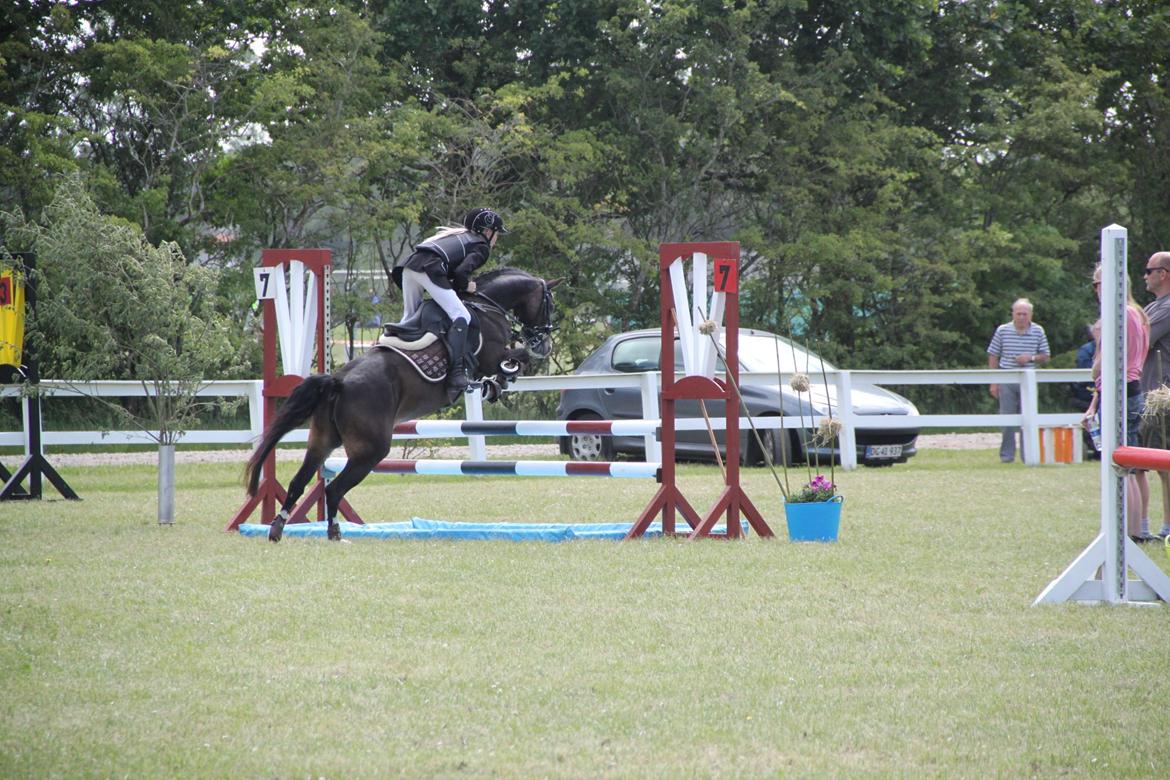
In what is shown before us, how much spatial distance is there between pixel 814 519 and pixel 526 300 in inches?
103

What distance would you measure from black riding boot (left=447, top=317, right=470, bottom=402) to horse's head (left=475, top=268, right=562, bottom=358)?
0.53 metres

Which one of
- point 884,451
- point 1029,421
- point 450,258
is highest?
point 450,258

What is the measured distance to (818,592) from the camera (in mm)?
7105

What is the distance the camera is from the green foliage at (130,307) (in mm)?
10531

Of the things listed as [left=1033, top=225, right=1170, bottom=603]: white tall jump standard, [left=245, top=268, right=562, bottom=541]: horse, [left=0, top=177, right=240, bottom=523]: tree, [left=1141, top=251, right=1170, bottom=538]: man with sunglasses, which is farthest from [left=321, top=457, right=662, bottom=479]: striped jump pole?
[left=1033, top=225, right=1170, bottom=603]: white tall jump standard

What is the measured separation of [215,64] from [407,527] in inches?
548

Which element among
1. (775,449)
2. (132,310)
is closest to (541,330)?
(132,310)

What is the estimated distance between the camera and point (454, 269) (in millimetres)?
9594

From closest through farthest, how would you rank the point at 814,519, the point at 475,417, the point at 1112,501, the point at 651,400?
the point at 1112,501, the point at 814,519, the point at 651,400, the point at 475,417

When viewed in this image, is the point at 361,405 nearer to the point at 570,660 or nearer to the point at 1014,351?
the point at 570,660

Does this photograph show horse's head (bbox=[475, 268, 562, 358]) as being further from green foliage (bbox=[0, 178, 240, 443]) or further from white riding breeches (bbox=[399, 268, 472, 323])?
green foliage (bbox=[0, 178, 240, 443])

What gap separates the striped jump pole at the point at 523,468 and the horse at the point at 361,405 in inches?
17.9

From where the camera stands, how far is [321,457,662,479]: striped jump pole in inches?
388

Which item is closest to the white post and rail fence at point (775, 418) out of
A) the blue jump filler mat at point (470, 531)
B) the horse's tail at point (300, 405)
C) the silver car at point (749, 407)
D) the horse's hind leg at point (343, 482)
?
the silver car at point (749, 407)
